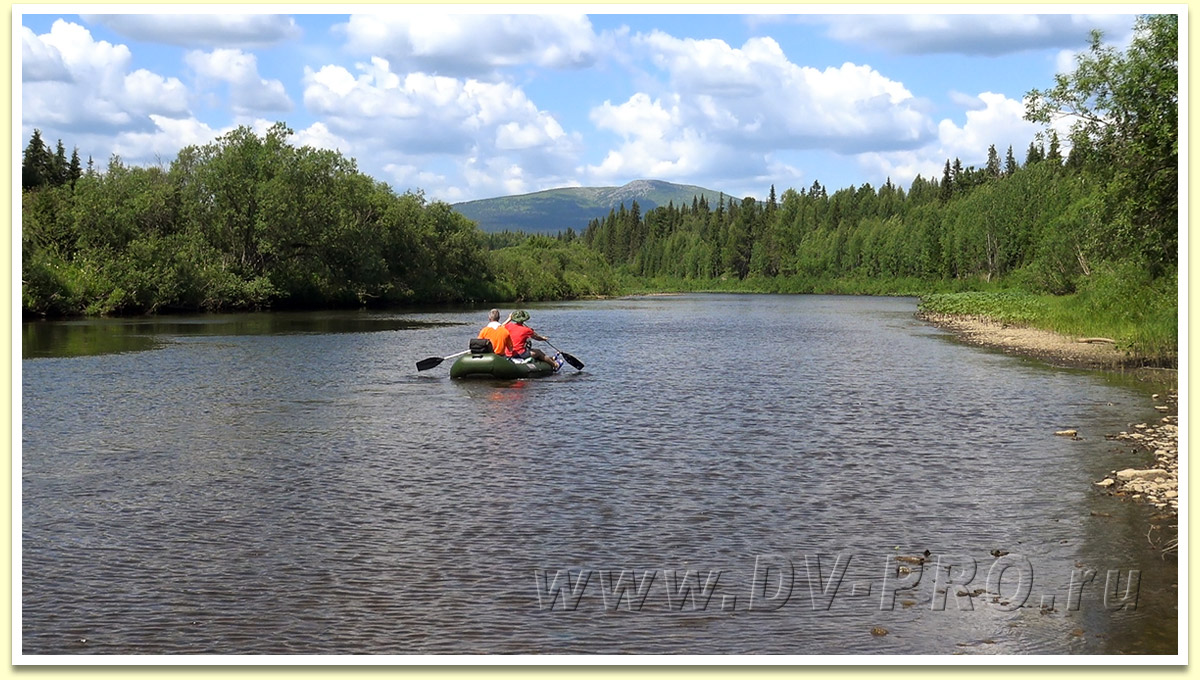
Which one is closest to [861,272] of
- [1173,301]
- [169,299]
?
[169,299]

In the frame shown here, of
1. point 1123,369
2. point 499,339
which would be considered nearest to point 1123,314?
point 1123,369

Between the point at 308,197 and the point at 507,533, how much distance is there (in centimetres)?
6646

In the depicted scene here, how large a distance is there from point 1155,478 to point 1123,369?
16037 millimetres

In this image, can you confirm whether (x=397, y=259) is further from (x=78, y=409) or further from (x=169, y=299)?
(x=78, y=409)

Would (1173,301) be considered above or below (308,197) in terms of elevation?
below

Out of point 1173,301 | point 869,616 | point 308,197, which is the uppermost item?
point 308,197

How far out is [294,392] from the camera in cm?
2519

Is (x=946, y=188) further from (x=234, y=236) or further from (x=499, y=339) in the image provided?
(x=499, y=339)

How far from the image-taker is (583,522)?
12555mm

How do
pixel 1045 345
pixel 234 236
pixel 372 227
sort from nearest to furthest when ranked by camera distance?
pixel 1045 345, pixel 234 236, pixel 372 227

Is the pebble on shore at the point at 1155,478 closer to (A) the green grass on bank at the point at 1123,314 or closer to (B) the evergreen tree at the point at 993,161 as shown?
(A) the green grass on bank at the point at 1123,314

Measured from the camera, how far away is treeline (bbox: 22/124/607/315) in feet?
188
